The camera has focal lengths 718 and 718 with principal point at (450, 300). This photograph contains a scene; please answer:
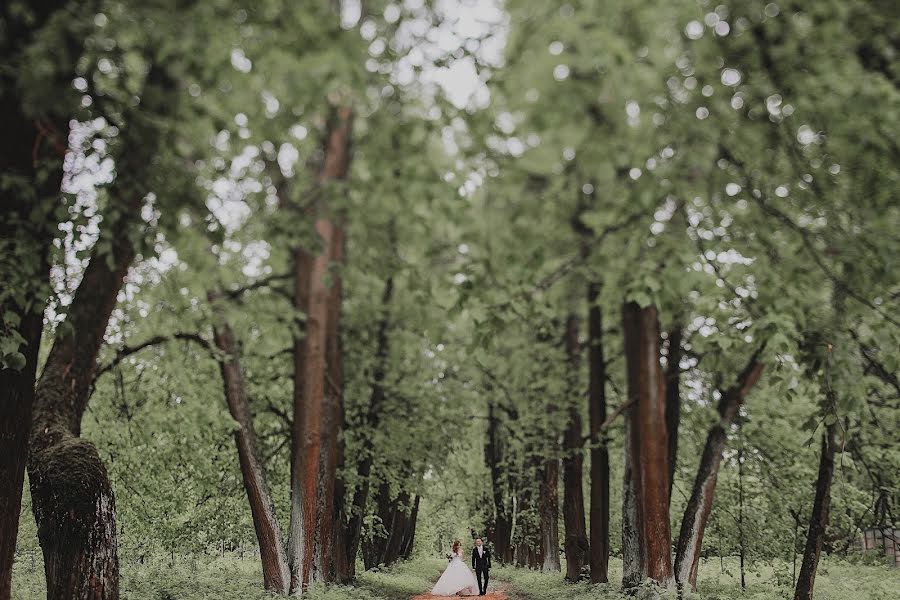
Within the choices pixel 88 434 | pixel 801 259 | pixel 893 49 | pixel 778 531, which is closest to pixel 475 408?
pixel 778 531

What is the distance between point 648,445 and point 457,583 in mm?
12146

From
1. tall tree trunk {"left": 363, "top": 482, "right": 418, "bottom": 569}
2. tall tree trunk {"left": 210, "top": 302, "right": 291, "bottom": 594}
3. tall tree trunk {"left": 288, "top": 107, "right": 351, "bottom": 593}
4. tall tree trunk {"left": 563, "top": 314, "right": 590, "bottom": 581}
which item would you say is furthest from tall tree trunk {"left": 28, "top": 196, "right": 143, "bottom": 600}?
tall tree trunk {"left": 363, "top": 482, "right": 418, "bottom": 569}

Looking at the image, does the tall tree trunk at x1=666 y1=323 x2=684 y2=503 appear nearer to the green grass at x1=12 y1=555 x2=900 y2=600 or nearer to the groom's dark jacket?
the green grass at x1=12 y1=555 x2=900 y2=600

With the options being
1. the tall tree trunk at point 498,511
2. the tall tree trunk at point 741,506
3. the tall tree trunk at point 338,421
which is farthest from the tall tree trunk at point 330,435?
the tall tree trunk at point 498,511

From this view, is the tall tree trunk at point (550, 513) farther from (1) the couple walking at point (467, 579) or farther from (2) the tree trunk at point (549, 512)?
(1) the couple walking at point (467, 579)

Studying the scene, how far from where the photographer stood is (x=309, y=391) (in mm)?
13984

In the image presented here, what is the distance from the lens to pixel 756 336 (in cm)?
726

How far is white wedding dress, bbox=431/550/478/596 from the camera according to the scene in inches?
842

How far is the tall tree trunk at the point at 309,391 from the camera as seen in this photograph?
43.1ft

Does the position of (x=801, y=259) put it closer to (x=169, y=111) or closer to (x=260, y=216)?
(x=260, y=216)

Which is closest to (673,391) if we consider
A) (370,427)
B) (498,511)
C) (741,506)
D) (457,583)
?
(741,506)

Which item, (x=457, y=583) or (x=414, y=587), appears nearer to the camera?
(x=457, y=583)

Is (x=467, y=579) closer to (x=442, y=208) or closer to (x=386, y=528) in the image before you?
(x=386, y=528)

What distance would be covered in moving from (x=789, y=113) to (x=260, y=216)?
5223 mm
